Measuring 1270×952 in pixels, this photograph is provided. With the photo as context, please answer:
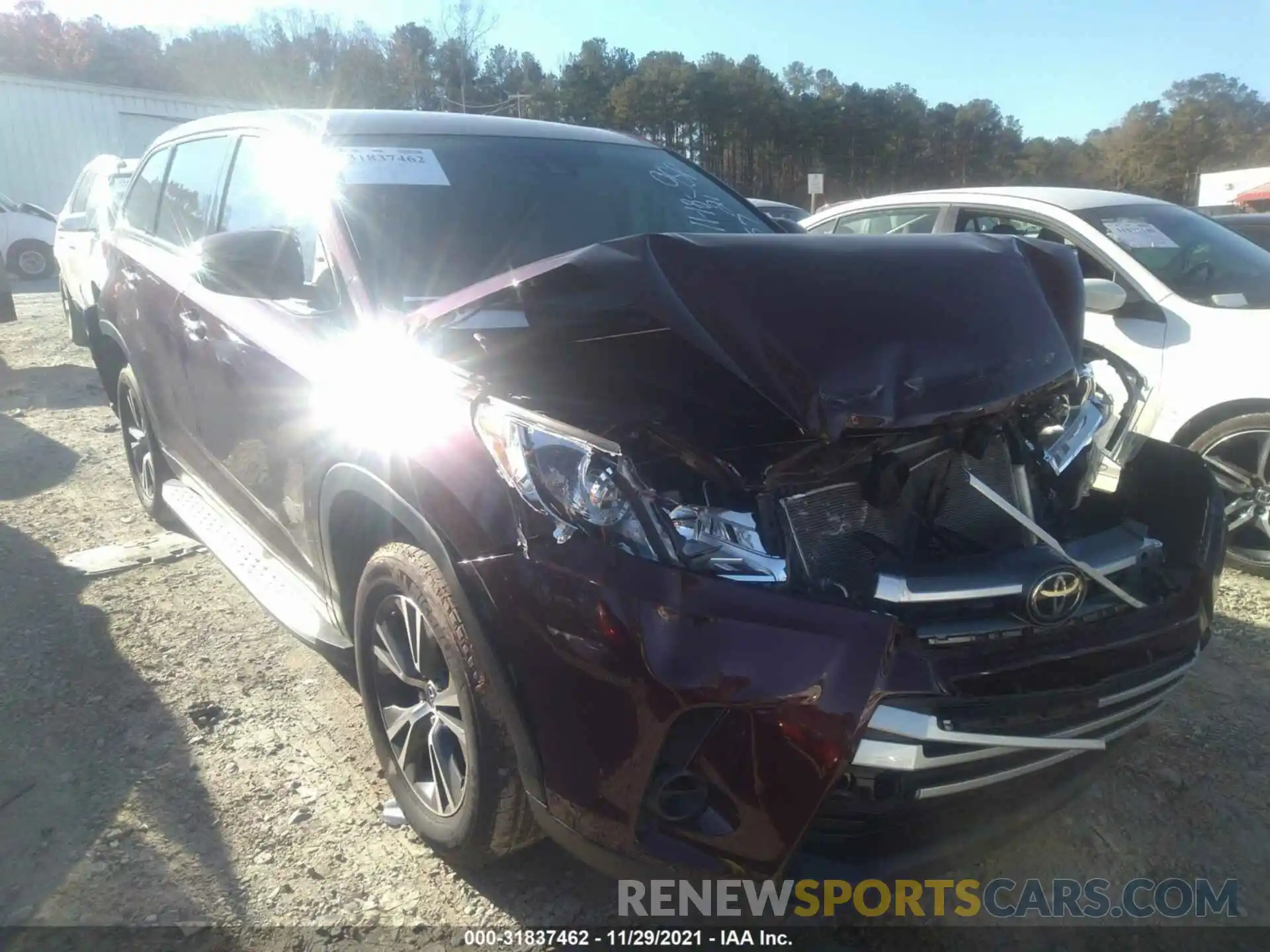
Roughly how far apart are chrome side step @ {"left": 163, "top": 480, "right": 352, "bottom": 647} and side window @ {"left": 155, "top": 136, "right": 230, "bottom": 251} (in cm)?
114

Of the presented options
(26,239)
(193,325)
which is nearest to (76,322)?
(193,325)

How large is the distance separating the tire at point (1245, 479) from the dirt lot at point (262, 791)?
14cm

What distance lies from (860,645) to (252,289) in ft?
6.62

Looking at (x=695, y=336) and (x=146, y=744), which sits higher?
(x=695, y=336)

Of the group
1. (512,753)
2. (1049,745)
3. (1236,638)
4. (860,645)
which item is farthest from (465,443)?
(1236,638)

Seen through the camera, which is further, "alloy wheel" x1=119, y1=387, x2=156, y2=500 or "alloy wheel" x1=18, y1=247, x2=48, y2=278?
"alloy wheel" x1=18, y1=247, x2=48, y2=278

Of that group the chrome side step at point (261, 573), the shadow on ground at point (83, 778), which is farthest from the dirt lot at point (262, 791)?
the chrome side step at point (261, 573)

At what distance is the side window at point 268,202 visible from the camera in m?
2.85

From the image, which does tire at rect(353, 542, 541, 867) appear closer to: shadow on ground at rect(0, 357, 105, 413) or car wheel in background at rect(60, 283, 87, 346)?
shadow on ground at rect(0, 357, 105, 413)

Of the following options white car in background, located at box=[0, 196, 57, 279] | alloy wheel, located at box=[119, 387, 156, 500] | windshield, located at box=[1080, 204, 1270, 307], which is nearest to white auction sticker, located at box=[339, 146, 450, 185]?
alloy wheel, located at box=[119, 387, 156, 500]

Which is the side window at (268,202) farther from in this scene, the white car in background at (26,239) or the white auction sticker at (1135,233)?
the white car in background at (26,239)

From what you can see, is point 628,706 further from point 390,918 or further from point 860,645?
point 390,918

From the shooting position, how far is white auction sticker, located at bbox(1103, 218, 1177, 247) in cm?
484

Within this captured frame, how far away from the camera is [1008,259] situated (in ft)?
8.10
